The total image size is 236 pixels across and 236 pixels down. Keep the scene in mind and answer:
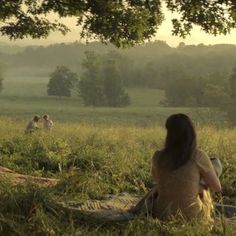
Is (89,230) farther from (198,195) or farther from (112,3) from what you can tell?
(112,3)

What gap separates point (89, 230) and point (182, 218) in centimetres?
108

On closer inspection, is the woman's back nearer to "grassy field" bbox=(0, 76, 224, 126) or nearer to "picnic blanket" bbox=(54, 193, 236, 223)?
"picnic blanket" bbox=(54, 193, 236, 223)

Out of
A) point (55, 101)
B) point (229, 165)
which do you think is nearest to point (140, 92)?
point (55, 101)

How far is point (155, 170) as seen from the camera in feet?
21.5

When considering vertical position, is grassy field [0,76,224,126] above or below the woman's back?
below

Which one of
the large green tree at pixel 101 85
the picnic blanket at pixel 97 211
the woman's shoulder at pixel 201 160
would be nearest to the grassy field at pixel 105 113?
the large green tree at pixel 101 85

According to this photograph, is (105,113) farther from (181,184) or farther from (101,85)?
(181,184)

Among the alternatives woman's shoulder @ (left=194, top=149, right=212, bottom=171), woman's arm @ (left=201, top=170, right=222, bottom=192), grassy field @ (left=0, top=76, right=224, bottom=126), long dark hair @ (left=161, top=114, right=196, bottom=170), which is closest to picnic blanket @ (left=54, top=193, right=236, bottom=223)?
woman's arm @ (left=201, top=170, right=222, bottom=192)

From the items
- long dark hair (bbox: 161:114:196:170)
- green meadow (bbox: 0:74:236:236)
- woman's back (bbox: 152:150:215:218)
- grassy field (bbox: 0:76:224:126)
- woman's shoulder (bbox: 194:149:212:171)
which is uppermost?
long dark hair (bbox: 161:114:196:170)

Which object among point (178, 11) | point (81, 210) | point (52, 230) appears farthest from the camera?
point (178, 11)

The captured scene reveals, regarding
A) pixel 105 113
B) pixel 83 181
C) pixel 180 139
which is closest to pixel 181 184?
pixel 180 139

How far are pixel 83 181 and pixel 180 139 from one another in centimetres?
227

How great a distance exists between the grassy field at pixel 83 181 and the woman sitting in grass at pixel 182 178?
0.37 m

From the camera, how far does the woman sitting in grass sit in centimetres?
624
